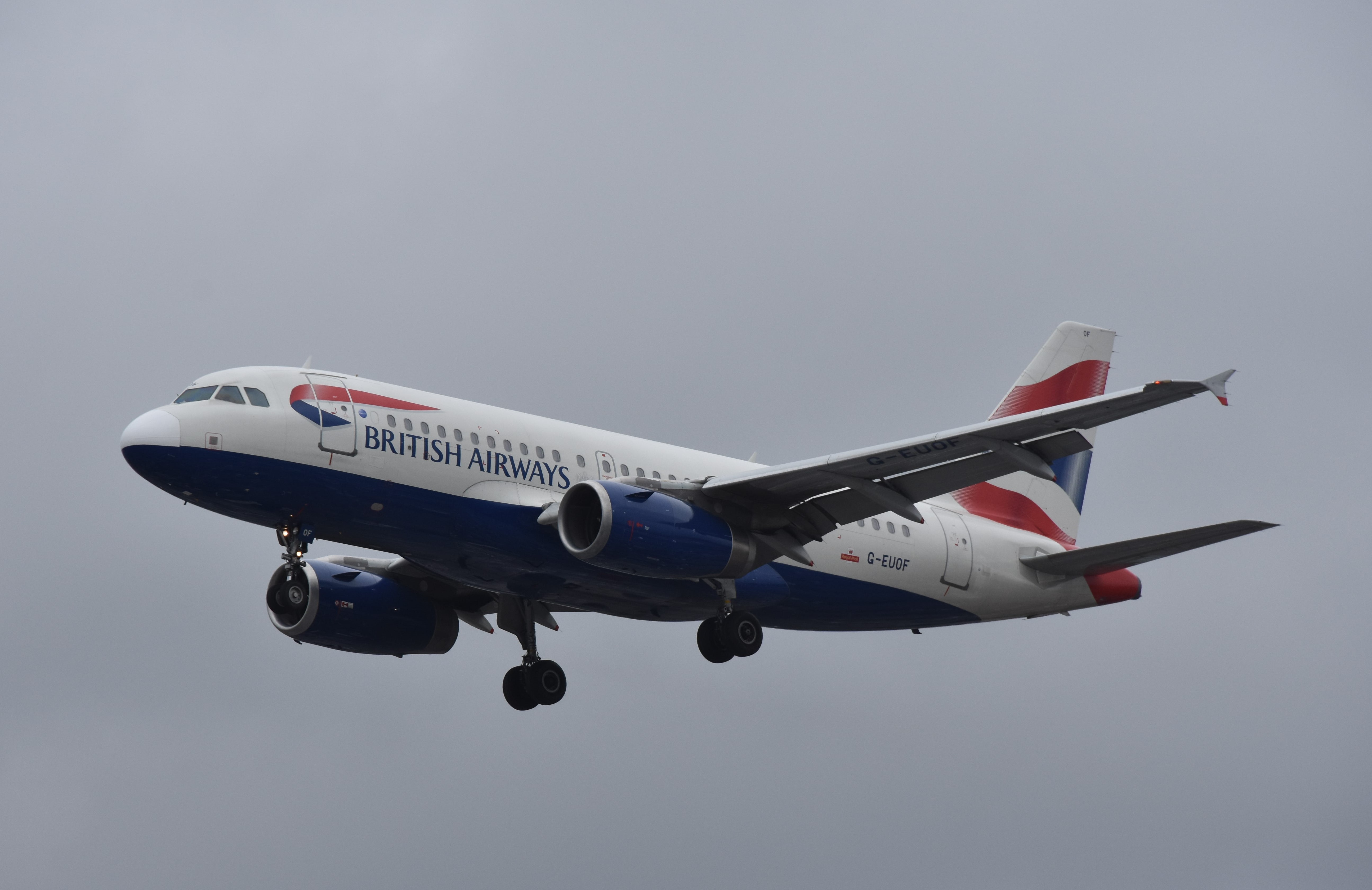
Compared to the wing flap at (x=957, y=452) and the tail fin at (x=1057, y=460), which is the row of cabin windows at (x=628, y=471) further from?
the tail fin at (x=1057, y=460)

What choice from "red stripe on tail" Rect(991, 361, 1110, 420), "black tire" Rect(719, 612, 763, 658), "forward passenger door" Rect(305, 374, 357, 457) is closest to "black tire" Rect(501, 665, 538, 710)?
"black tire" Rect(719, 612, 763, 658)

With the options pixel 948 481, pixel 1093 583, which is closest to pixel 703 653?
pixel 948 481

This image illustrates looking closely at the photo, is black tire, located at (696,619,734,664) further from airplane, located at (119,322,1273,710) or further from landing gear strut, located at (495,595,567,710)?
landing gear strut, located at (495,595,567,710)

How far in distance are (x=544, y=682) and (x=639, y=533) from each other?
8.38 metres

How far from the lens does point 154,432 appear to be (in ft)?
91.5

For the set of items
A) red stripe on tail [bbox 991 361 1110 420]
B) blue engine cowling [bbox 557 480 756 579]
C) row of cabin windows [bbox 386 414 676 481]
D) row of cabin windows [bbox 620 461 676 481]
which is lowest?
blue engine cowling [bbox 557 480 756 579]

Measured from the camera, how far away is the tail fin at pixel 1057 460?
37.7 metres

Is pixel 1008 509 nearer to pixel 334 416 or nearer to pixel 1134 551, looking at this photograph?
pixel 1134 551

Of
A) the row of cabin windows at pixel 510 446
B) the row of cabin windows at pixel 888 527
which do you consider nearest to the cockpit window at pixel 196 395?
the row of cabin windows at pixel 510 446

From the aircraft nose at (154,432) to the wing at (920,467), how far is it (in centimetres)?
1004

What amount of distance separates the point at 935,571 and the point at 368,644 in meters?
13.2

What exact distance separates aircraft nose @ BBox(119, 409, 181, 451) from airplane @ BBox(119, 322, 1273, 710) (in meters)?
0.04

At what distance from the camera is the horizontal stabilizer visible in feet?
96.7

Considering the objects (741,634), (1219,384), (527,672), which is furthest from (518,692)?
(1219,384)
